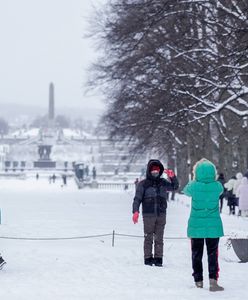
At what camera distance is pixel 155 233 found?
1254 centimetres

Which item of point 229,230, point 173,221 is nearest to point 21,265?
point 229,230

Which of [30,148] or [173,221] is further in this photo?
[30,148]

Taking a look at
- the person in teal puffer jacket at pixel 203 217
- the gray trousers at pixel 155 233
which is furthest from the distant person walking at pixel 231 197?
→ the person in teal puffer jacket at pixel 203 217

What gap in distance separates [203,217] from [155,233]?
2300 mm

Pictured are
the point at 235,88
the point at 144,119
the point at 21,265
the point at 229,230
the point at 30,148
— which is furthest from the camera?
the point at 30,148

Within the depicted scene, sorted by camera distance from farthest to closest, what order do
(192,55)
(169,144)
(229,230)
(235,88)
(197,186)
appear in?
(169,144), (192,55), (235,88), (229,230), (197,186)

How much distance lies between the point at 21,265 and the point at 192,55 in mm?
18473

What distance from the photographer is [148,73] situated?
31.6 m

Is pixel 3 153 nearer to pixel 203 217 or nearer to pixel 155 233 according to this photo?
pixel 155 233

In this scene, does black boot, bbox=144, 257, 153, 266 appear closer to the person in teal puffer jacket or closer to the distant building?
the person in teal puffer jacket

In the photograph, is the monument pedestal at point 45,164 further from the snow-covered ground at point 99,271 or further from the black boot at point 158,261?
the black boot at point 158,261

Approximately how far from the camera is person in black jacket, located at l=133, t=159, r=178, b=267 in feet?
40.7

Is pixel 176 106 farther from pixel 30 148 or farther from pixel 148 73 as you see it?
pixel 30 148

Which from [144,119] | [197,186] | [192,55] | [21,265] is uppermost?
[192,55]
